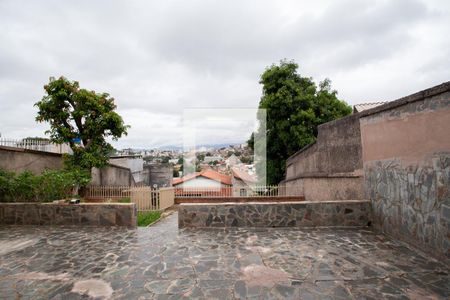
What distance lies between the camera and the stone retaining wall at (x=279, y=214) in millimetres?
5883

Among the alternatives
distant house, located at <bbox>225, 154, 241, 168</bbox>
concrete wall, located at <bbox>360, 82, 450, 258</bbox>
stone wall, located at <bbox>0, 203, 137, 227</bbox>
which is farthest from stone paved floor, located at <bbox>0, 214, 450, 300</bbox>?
distant house, located at <bbox>225, 154, 241, 168</bbox>

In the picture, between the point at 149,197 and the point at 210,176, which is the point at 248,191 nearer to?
the point at 149,197

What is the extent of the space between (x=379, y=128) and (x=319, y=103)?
12.5 metres

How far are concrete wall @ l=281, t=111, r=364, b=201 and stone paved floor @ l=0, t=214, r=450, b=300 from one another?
3.58m

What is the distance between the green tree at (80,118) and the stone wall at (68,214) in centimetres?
534

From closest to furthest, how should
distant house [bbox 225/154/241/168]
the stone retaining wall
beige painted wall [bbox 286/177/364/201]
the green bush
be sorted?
the stone retaining wall, the green bush, beige painted wall [bbox 286/177/364/201], distant house [bbox 225/154/241/168]

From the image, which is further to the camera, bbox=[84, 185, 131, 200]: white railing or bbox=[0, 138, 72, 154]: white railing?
bbox=[84, 185, 131, 200]: white railing

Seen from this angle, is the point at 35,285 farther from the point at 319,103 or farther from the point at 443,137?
the point at 319,103

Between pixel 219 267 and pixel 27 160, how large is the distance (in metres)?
10.6

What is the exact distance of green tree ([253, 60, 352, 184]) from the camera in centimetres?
1611

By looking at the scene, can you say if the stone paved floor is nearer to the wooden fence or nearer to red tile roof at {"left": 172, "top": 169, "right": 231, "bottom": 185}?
the wooden fence

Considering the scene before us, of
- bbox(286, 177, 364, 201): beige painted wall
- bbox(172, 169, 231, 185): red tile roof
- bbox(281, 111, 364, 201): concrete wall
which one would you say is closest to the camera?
bbox(286, 177, 364, 201): beige painted wall

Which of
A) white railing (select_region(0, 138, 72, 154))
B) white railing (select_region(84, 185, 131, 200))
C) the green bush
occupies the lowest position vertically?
white railing (select_region(84, 185, 131, 200))

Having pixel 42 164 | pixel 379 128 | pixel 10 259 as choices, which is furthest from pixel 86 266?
pixel 42 164
